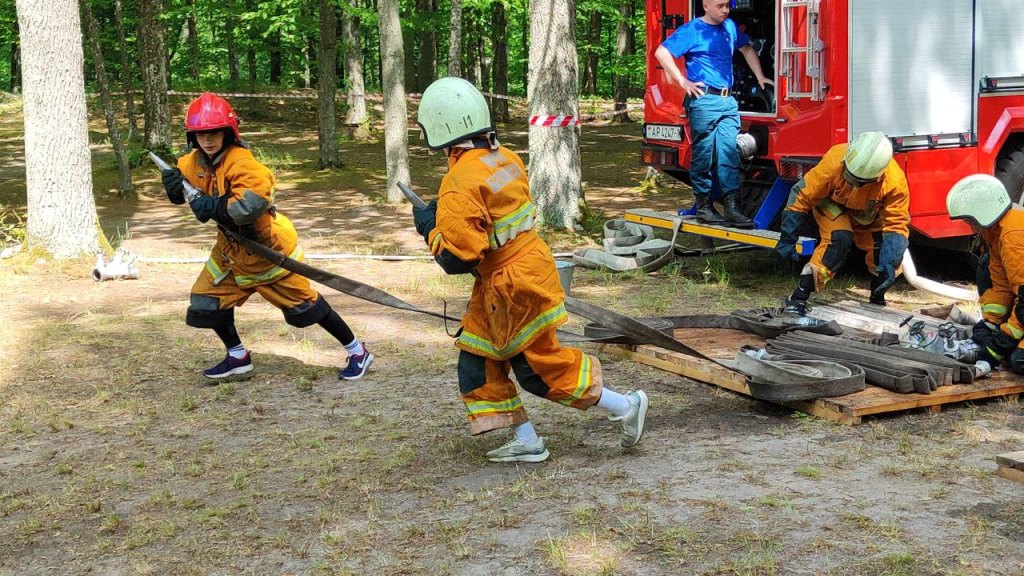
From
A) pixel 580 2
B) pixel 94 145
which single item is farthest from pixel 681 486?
pixel 94 145

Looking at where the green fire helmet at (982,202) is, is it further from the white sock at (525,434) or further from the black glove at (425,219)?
the black glove at (425,219)

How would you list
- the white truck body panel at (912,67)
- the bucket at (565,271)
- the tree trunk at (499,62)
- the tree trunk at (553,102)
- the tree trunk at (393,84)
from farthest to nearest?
the tree trunk at (499,62)
the tree trunk at (393,84)
the tree trunk at (553,102)
the white truck body panel at (912,67)
the bucket at (565,271)

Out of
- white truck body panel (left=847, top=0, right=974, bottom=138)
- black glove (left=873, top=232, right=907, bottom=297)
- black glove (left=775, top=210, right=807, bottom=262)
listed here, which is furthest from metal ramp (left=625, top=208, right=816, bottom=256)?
white truck body panel (left=847, top=0, right=974, bottom=138)

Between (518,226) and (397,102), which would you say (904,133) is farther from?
(397,102)

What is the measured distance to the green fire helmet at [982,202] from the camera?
18.0ft

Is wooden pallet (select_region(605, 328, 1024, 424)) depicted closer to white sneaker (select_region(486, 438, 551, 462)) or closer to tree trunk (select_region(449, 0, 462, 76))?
white sneaker (select_region(486, 438, 551, 462))

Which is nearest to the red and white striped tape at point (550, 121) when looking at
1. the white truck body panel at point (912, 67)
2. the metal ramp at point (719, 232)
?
the metal ramp at point (719, 232)

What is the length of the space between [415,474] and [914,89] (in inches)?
204

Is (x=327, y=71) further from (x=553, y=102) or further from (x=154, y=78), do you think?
(x=553, y=102)

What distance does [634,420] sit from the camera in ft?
16.0

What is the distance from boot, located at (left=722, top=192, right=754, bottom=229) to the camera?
8.70 meters

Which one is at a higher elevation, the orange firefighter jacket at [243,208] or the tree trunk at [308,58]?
the tree trunk at [308,58]

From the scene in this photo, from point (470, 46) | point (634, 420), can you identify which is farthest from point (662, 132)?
point (470, 46)

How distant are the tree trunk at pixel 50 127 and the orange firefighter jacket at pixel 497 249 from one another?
262 inches
